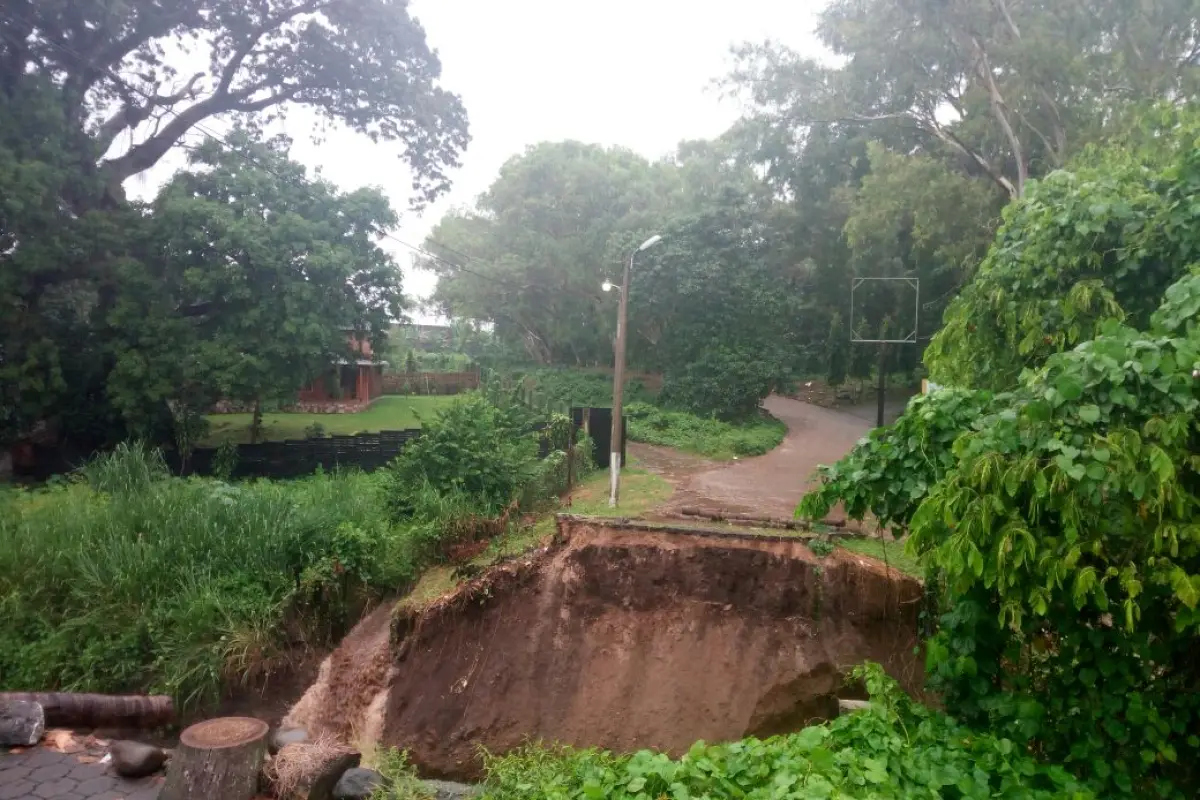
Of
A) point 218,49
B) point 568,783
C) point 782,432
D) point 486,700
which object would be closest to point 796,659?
point 486,700

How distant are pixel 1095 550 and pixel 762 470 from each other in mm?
11497

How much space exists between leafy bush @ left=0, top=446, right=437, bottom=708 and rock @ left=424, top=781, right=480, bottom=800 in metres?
2.69

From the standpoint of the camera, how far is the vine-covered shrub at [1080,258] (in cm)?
494

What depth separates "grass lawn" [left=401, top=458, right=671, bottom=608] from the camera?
8.89 m

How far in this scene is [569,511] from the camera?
10.3 meters

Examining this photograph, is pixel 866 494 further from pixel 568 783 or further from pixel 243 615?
pixel 243 615

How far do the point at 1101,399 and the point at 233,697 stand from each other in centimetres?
864

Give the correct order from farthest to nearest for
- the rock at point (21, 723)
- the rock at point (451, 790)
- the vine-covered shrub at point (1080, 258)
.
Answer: the rock at point (21, 723) < the rock at point (451, 790) < the vine-covered shrub at point (1080, 258)

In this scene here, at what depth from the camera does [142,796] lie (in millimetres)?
6117

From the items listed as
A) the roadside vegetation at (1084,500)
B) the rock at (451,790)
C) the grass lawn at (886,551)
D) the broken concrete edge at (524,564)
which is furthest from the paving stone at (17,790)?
the grass lawn at (886,551)

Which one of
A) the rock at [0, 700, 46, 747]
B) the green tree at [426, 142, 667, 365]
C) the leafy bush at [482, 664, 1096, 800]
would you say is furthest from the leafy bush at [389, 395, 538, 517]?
the green tree at [426, 142, 667, 365]

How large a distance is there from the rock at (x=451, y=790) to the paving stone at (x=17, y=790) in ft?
10.4

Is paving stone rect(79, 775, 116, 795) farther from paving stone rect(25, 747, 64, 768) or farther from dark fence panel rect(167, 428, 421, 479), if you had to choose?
dark fence panel rect(167, 428, 421, 479)

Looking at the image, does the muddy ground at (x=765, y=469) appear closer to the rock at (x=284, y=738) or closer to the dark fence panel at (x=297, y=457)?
the rock at (x=284, y=738)
